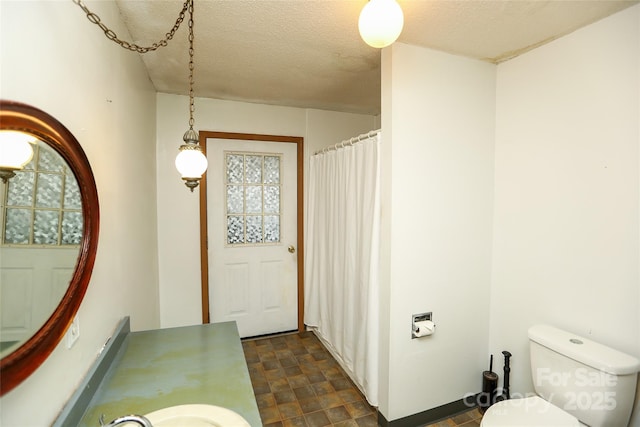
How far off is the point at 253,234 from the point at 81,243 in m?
2.11

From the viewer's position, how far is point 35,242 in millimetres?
774

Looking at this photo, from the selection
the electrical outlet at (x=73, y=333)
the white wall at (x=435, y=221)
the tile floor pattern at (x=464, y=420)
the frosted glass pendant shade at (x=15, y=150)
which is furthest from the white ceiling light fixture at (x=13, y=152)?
the tile floor pattern at (x=464, y=420)

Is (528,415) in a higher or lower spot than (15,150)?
lower

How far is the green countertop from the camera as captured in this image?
3.40 feet

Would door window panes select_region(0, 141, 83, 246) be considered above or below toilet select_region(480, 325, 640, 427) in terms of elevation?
above

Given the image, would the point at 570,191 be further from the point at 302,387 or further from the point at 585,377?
the point at 302,387

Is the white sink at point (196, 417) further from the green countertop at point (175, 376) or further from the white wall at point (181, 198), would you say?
the white wall at point (181, 198)

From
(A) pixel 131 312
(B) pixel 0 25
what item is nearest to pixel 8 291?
(B) pixel 0 25

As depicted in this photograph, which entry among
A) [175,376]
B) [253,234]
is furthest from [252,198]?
[175,376]

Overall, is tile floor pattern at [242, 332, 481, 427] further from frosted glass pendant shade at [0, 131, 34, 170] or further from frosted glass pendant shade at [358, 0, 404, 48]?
frosted glass pendant shade at [358, 0, 404, 48]

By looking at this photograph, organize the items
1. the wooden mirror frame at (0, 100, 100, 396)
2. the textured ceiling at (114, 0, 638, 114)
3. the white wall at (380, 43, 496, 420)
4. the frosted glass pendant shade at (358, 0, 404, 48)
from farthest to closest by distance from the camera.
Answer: the white wall at (380, 43, 496, 420) → the textured ceiling at (114, 0, 638, 114) → the frosted glass pendant shade at (358, 0, 404, 48) → the wooden mirror frame at (0, 100, 100, 396)

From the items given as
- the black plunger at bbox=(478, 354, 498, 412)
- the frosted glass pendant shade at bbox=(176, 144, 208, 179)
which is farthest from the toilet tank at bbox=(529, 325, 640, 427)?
the frosted glass pendant shade at bbox=(176, 144, 208, 179)

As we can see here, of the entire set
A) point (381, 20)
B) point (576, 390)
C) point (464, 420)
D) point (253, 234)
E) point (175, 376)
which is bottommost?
point (464, 420)

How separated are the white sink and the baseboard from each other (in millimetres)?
1311
